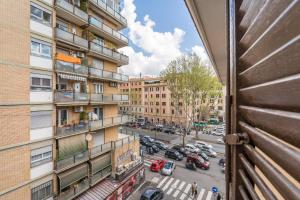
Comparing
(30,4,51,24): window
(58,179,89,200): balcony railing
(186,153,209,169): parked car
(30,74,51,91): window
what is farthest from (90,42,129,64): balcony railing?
(186,153,209,169): parked car

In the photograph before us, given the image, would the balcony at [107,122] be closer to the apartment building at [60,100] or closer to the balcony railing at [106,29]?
the apartment building at [60,100]

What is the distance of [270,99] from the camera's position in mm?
724

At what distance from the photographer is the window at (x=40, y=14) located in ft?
26.2

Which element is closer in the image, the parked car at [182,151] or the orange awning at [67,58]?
the orange awning at [67,58]

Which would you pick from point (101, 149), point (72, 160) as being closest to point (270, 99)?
point (72, 160)

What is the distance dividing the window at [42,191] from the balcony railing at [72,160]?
838mm

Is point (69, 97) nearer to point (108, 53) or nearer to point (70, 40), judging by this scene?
point (70, 40)

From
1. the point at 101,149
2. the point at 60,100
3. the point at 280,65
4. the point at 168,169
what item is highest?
the point at 280,65

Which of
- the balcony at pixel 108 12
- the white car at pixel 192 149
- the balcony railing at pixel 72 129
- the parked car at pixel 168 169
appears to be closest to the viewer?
the balcony railing at pixel 72 129

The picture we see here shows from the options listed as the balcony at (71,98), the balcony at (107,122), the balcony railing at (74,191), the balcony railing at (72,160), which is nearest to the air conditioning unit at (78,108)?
the balcony at (71,98)

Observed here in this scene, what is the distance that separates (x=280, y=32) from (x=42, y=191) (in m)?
10.6

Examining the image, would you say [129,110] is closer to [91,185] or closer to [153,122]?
[153,122]

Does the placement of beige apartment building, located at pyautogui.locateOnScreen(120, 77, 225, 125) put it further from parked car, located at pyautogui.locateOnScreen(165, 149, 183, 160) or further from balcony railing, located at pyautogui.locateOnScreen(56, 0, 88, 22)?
balcony railing, located at pyautogui.locateOnScreen(56, 0, 88, 22)

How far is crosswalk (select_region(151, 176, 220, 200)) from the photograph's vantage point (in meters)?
13.8
